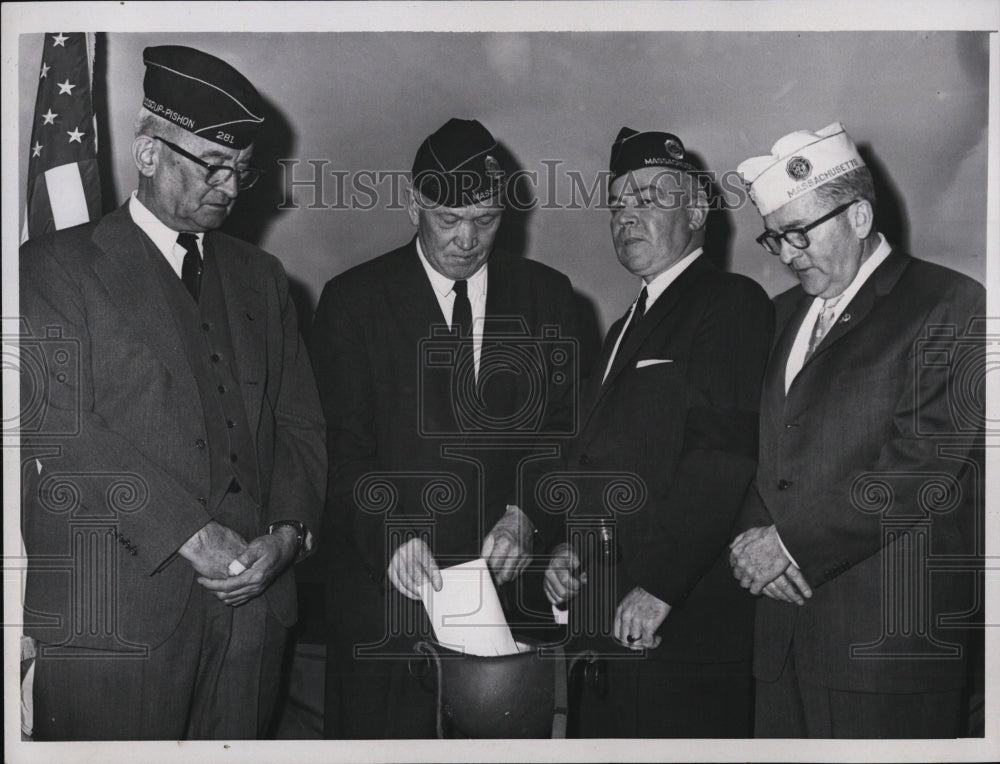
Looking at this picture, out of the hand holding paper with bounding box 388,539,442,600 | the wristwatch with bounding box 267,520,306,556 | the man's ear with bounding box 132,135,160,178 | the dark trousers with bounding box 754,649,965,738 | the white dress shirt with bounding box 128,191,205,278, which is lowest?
the dark trousers with bounding box 754,649,965,738

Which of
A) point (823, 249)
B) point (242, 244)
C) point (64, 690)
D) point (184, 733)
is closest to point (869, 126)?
point (823, 249)

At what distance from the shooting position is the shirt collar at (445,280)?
2482 millimetres

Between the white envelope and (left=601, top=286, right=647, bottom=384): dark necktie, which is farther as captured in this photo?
(left=601, top=286, right=647, bottom=384): dark necktie

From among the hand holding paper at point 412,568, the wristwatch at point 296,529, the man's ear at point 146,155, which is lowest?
the hand holding paper at point 412,568

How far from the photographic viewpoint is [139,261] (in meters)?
2.35

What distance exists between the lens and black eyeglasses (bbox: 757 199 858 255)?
2.42 metres


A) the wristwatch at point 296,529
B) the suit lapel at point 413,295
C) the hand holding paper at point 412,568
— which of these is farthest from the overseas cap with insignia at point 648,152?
the wristwatch at point 296,529

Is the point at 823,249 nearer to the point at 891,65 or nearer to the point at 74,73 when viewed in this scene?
the point at 891,65

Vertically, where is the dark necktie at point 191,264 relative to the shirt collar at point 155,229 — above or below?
below

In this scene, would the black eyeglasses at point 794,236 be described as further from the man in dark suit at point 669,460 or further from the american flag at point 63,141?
the american flag at point 63,141

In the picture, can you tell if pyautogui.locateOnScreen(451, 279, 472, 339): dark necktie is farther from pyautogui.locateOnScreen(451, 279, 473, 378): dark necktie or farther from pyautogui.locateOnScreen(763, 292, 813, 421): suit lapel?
pyautogui.locateOnScreen(763, 292, 813, 421): suit lapel

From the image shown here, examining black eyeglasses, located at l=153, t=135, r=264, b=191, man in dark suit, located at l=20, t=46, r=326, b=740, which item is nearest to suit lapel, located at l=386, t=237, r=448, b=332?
man in dark suit, located at l=20, t=46, r=326, b=740

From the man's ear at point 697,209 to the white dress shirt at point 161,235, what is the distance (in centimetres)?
113

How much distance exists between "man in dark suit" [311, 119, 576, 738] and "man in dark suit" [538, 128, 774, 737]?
0.42 feet
